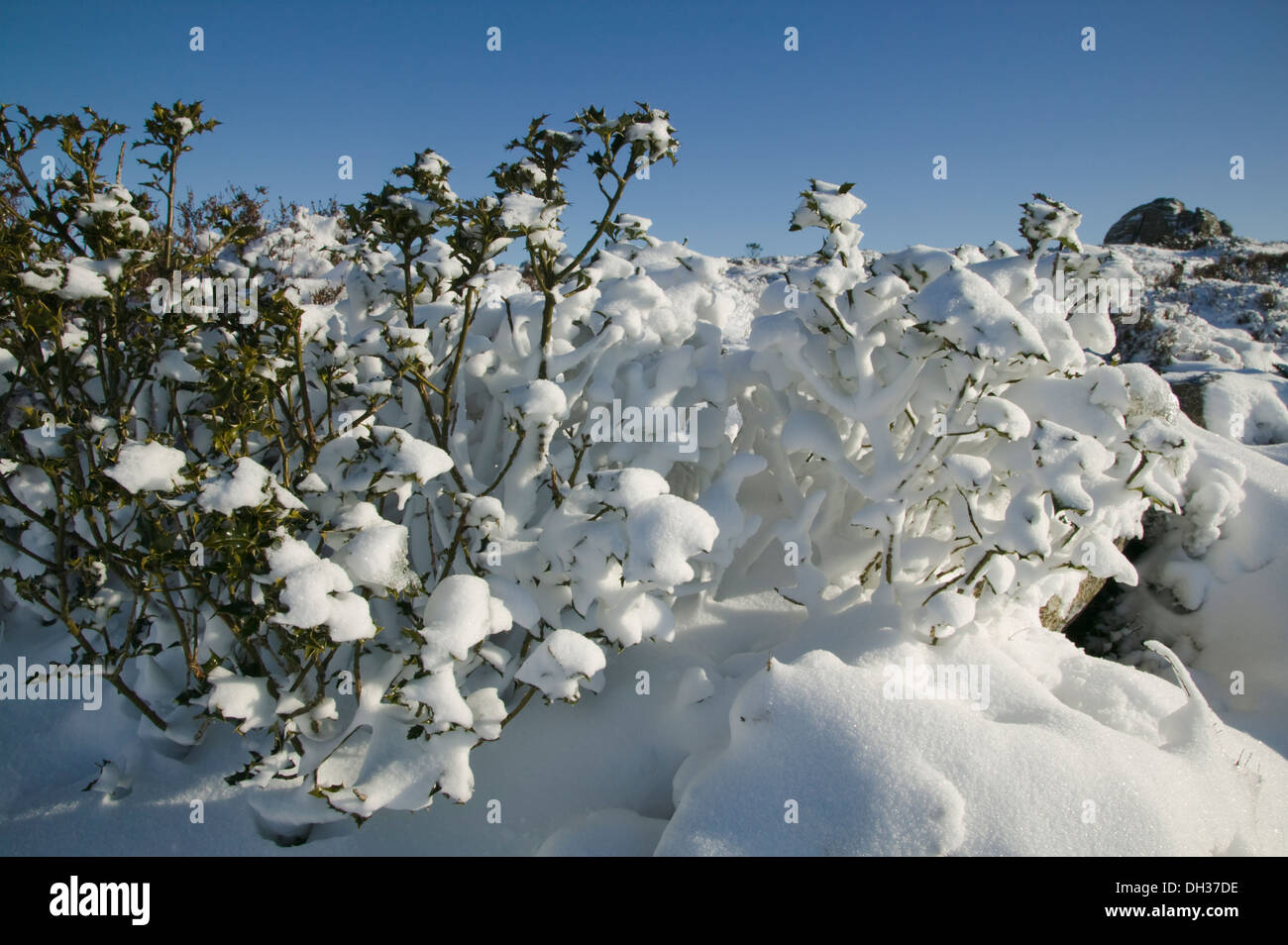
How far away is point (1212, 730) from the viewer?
8.80 ft

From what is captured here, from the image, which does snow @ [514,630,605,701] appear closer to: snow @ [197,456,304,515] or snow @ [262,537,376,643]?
snow @ [262,537,376,643]

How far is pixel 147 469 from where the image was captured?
5.83ft

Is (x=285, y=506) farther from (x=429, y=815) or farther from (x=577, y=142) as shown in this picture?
(x=577, y=142)

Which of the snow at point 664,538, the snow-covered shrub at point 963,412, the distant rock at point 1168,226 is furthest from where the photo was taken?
the distant rock at point 1168,226

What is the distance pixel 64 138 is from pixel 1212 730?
4.66 m

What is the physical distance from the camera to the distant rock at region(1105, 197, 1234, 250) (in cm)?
2502

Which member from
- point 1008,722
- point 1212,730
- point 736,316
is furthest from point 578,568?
point 736,316

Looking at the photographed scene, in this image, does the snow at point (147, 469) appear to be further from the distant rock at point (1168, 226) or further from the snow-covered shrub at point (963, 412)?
the distant rock at point (1168, 226)

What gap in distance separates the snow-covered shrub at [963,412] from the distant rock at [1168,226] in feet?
91.6

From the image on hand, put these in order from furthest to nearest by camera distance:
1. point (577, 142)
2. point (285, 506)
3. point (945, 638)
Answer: point (945, 638) → point (577, 142) → point (285, 506)

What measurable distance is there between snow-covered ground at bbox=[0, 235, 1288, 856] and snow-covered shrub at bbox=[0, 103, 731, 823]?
26cm

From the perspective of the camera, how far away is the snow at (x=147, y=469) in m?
1.73

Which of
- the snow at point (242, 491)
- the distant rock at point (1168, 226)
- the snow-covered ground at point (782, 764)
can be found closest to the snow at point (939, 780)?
the snow-covered ground at point (782, 764)
